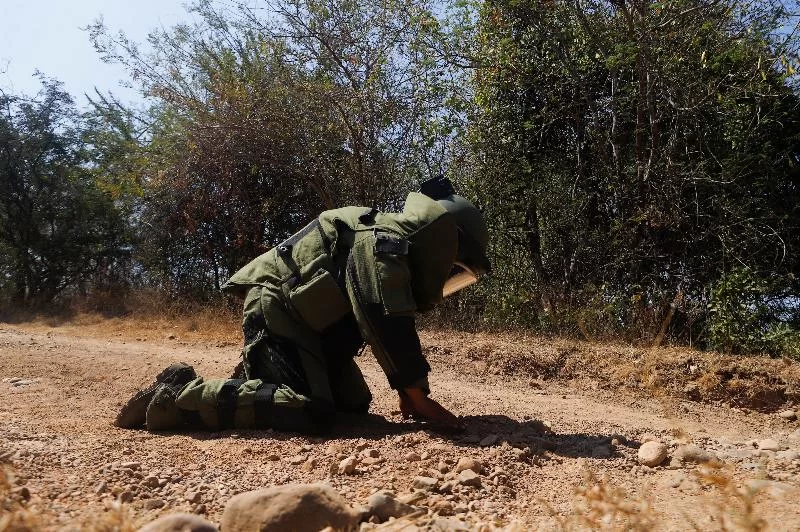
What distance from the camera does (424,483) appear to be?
2771mm

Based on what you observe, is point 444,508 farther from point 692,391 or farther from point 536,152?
point 536,152

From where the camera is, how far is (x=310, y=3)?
986 cm

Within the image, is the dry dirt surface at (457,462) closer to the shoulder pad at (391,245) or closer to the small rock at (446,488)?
the small rock at (446,488)

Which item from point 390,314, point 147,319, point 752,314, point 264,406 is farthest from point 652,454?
point 147,319

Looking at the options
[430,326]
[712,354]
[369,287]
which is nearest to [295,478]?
[369,287]

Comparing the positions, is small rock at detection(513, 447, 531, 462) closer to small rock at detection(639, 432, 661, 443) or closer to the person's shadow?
the person's shadow

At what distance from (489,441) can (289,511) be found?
4.82 feet

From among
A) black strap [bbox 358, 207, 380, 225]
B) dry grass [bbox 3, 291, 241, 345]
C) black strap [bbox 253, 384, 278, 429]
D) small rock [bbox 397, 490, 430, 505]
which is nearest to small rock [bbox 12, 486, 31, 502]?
small rock [bbox 397, 490, 430, 505]

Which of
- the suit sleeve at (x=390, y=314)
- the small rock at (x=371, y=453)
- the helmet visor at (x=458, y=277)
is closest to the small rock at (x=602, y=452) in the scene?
the suit sleeve at (x=390, y=314)

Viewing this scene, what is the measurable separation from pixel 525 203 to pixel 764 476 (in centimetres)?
627

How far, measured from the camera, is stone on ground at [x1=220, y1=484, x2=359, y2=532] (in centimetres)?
223

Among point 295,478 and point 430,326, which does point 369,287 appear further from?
point 430,326

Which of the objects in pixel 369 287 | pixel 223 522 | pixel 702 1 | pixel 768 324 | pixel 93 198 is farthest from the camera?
pixel 93 198

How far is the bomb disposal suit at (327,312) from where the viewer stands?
3629 mm
